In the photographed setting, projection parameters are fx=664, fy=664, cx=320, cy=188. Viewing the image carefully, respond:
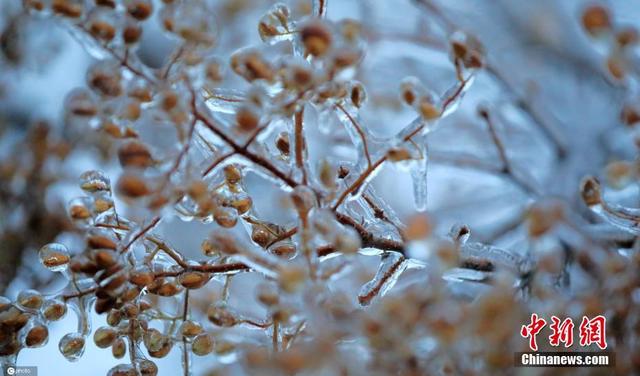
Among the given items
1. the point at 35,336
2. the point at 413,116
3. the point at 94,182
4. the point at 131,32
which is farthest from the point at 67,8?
the point at 413,116

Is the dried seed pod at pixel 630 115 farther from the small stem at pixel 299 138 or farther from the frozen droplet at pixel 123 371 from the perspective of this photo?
the frozen droplet at pixel 123 371

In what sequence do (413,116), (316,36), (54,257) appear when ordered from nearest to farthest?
(316,36)
(54,257)
(413,116)

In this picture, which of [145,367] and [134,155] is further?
[145,367]

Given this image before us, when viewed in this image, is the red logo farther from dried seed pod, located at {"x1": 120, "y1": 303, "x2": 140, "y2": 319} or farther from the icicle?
dried seed pod, located at {"x1": 120, "y1": 303, "x2": 140, "y2": 319}

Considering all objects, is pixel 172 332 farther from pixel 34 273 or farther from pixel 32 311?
pixel 34 273

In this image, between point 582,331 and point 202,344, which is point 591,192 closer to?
point 582,331

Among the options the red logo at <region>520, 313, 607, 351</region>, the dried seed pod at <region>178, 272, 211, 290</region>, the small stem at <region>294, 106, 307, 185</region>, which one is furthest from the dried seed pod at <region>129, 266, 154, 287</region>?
the red logo at <region>520, 313, 607, 351</region>
